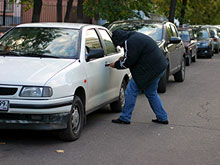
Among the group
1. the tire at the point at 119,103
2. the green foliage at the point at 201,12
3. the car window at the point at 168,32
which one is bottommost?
the green foliage at the point at 201,12

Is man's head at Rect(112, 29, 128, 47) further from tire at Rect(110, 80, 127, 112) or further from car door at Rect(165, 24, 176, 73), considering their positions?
car door at Rect(165, 24, 176, 73)

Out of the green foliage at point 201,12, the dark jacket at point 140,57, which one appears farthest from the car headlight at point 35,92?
the green foliage at point 201,12

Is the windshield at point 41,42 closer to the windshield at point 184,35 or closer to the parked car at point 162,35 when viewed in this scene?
the parked car at point 162,35

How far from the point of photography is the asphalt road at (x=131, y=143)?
641cm

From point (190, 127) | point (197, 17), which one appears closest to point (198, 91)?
point (190, 127)

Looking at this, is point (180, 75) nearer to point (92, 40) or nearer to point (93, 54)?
point (92, 40)

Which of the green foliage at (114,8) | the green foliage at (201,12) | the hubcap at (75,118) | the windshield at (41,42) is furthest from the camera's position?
the green foliage at (201,12)

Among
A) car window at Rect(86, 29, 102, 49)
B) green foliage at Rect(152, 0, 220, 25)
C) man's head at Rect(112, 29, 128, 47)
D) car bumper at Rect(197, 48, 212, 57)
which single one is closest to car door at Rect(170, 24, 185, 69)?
car window at Rect(86, 29, 102, 49)

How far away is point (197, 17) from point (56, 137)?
47835 millimetres

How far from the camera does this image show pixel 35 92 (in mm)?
6727

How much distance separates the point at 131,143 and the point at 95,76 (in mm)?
1357

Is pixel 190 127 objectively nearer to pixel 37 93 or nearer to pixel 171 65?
pixel 37 93

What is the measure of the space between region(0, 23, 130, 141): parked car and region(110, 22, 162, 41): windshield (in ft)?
12.2

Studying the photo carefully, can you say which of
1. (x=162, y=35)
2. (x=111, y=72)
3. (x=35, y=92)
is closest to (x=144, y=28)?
(x=162, y=35)
